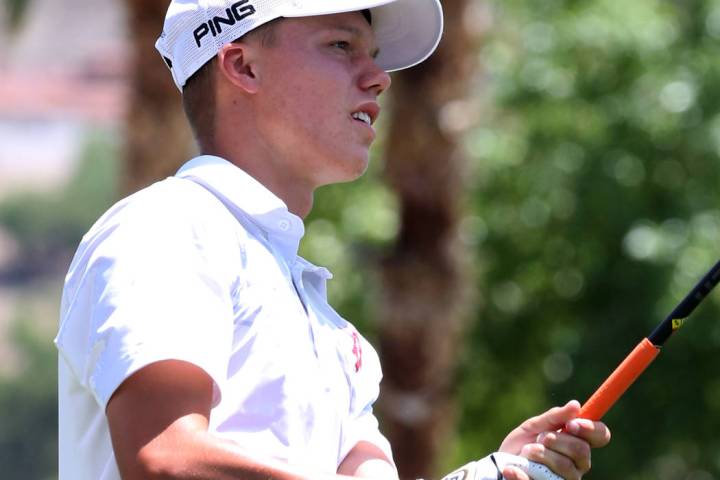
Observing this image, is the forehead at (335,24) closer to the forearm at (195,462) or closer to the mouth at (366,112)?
the mouth at (366,112)

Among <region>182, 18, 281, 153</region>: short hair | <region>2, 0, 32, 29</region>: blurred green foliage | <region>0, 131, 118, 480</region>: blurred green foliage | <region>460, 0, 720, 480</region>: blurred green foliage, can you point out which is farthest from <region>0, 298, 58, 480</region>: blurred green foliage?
<region>182, 18, 281, 153</region>: short hair

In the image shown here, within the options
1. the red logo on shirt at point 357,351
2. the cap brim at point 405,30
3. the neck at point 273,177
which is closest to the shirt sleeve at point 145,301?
the neck at point 273,177

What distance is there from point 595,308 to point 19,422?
78.8 ft

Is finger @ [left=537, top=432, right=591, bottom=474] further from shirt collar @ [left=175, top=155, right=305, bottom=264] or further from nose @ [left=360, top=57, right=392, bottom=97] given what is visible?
nose @ [left=360, top=57, right=392, bottom=97]

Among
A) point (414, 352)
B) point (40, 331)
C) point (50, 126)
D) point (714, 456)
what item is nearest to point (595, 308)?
point (714, 456)

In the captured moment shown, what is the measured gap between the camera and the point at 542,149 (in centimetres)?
1297

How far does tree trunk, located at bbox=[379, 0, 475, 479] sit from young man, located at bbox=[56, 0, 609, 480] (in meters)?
6.58

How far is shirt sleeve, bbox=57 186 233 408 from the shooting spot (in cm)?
230

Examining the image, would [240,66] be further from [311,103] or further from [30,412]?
[30,412]

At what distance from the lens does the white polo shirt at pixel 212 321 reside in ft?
7.63

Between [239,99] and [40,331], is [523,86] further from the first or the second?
[40,331]

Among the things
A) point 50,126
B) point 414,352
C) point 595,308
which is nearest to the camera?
point 414,352

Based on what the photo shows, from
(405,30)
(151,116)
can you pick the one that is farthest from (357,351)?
(151,116)

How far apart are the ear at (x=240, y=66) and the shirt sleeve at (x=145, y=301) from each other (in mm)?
386
